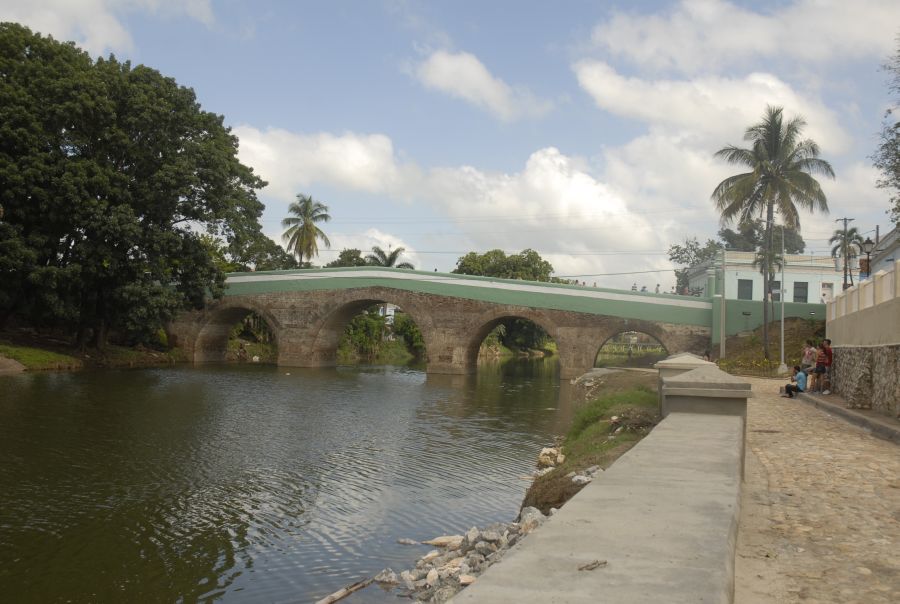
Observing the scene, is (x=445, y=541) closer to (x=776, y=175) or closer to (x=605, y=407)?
(x=605, y=407)

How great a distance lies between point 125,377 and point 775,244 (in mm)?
39046

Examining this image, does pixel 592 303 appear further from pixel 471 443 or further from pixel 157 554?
pixel 157 554

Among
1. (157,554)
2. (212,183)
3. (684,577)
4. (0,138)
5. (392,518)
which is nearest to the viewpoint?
(684,577)

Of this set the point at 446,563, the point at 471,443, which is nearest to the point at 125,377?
the point at 471,443

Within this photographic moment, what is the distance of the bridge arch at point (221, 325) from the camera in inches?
1131

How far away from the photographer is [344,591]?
4.64 m

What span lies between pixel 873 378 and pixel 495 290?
52.6 ft

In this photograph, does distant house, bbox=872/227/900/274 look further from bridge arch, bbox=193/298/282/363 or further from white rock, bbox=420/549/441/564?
bridge arch, bbox=193/298/282/363

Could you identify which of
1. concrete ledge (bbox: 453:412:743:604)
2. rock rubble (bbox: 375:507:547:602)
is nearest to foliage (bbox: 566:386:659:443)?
rock rubble (bbox: 375:507:547:602)

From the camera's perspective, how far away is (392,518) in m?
6.53

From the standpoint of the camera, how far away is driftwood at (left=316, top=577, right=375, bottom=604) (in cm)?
449

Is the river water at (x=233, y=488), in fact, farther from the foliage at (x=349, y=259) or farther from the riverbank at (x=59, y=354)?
the foliage at (x=349, y=259)

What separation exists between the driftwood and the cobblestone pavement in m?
2.41

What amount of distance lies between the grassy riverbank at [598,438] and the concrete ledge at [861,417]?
95.4 inches
